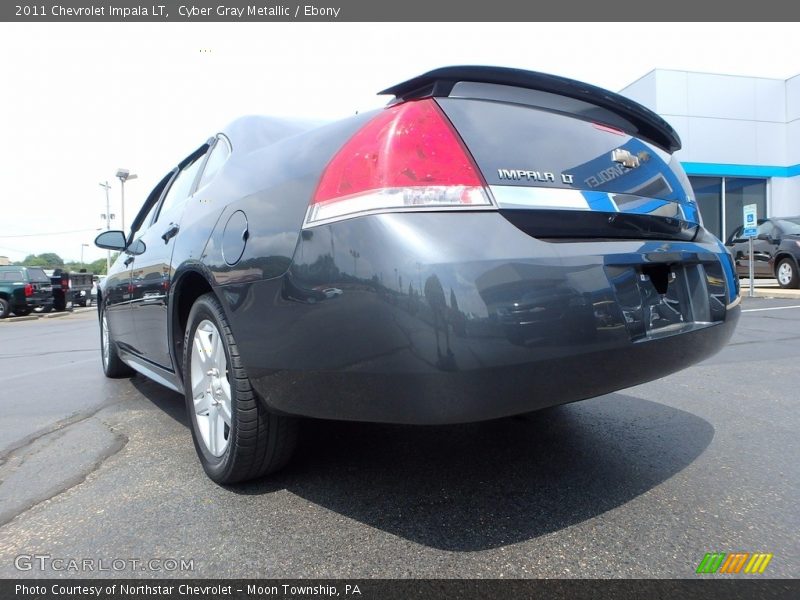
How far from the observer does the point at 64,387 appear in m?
4.47

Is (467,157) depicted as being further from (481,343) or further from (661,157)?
(661,157)

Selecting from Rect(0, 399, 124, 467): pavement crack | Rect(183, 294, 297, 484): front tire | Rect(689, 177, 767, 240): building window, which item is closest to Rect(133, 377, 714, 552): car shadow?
Rect(183, 294, 297, 484): front tire

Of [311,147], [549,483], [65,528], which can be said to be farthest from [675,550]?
[65,528]

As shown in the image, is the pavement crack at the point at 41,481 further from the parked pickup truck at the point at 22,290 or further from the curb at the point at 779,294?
Result: the parked pickup truck at the point at 22,290

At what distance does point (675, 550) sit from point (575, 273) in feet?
2.98

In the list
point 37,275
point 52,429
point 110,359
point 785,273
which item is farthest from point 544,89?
point 37,275

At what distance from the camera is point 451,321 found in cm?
138

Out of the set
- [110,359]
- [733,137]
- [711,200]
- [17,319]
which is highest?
[733,137]

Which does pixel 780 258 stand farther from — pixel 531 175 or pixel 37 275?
pixel 37 275

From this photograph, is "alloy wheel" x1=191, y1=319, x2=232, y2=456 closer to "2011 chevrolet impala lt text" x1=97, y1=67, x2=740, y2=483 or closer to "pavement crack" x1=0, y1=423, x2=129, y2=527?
"2011 chevrolet impala lt text" x1=97, y1=67, x2=740, y2=483

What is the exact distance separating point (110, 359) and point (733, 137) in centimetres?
2113

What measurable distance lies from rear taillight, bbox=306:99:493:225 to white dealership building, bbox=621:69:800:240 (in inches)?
760

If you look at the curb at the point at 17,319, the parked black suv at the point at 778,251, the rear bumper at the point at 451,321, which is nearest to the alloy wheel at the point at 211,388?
the rear bumper at the point at 451,321

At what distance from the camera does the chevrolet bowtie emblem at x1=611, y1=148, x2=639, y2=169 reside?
73.8 inches
